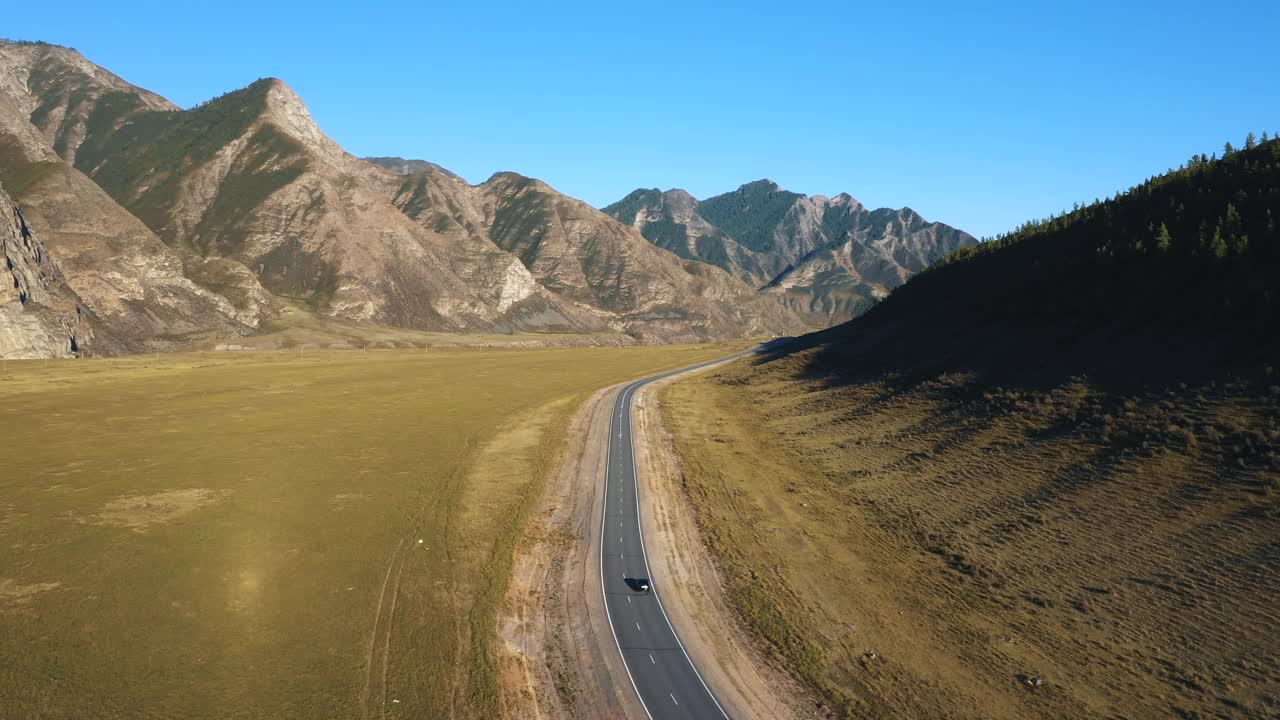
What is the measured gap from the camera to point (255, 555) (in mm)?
39938

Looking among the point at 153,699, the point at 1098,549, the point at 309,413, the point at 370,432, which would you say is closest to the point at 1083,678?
the point at 1098,549

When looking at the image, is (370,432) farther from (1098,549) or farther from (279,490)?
(1098,549)

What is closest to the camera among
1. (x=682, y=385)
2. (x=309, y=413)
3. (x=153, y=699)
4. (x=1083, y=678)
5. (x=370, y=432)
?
(x=153, y=699)

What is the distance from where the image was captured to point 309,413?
8675 cm

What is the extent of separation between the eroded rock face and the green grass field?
73873mm

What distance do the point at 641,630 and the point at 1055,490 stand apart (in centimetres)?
3390

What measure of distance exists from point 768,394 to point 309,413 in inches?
2652

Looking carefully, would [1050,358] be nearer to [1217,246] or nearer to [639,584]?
[1217,246]

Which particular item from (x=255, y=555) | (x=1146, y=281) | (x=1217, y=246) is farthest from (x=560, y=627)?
(x=1146, y=281)

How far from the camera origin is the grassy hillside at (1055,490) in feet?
96.6

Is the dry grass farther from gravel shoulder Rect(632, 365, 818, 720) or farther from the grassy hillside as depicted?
gravel shoulder Rect(632, 365, 818, 720)

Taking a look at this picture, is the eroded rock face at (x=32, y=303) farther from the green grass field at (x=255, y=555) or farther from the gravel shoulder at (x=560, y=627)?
the gravel shoulder at (x=560, y=627)

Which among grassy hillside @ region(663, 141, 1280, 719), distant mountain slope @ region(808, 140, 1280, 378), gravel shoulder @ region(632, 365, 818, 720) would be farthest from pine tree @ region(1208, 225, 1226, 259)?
gravel shoulder @ region(632, 365, 818, 720)

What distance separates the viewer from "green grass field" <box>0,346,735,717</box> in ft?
89.9
